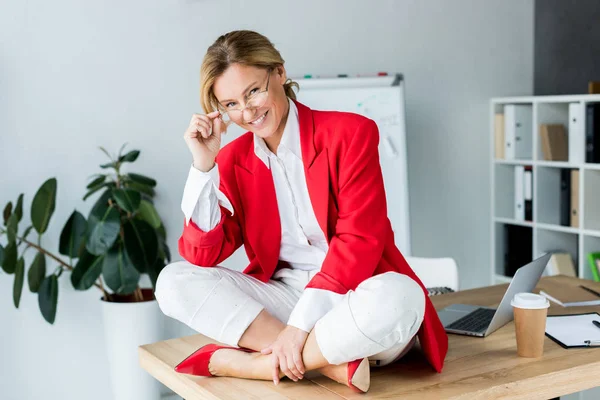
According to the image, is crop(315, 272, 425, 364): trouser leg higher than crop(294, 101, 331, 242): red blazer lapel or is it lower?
lower

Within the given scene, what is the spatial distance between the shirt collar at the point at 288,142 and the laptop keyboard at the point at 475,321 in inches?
24.8

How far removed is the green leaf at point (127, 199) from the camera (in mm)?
2779

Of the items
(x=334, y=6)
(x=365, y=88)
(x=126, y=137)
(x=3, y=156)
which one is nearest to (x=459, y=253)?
(x=365, y=88)

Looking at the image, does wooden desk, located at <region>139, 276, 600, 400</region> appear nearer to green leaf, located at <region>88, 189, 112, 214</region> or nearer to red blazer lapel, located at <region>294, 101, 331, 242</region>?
red blazer lapel, located at <region>294, 101, 331, 242</region>

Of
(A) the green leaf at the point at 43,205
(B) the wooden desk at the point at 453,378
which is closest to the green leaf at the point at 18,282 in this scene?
(A) the green leaf at the point at 43,205

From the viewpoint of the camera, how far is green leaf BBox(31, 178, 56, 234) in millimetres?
2852

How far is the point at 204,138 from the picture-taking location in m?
1.69

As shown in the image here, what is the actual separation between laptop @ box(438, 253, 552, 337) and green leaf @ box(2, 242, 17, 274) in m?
1.62

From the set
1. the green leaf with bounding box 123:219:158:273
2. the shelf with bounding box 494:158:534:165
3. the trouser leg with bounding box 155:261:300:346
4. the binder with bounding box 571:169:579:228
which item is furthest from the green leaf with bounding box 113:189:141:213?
the binder with bounding box 571:169:579:228

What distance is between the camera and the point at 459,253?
4.22 metres

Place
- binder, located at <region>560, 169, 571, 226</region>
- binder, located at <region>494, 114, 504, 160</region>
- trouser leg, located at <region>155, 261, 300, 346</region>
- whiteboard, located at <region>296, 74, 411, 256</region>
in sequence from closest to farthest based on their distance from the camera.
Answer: trouser leg, located at <region>155, 261, 300, 346</region>
whiteboard, located at <region>296, 74, 411, 256</region>
binder, located at <region>560, 169, 571, 226</region>
binder, located at <region>494, 114, 504, 160</region>

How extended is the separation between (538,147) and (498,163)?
0.99ft

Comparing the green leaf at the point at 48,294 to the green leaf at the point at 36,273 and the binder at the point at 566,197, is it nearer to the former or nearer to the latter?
the green leaf at the point at 36,273

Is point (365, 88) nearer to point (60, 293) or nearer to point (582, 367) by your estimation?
point (60, 293)
